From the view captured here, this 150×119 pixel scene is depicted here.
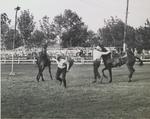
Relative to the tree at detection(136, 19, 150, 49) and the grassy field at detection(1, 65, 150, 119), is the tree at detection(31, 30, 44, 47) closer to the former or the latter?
the grassy field at detection(1, 65, 150, 119)

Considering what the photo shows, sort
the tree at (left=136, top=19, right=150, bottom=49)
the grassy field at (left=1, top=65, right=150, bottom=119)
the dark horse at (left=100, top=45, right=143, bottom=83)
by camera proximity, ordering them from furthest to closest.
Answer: the dark horse at (left=100, top=45, right=143, bottom=83) < the tree at (left=136, top=19, right=150, bottom=49) < the grassy field at (left=1, top=65, right=150, bottom=119)

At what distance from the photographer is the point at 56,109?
8.52 metres

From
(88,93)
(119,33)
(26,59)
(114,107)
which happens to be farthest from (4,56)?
(114,107)

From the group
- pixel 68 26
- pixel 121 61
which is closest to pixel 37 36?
pixel 121 61

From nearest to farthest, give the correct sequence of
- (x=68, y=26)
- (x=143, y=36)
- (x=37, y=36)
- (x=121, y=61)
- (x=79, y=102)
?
(x=79, y=102), (x=143, y=36), (x=68, y=26), (x=121, y=61), (x=37, y=36)

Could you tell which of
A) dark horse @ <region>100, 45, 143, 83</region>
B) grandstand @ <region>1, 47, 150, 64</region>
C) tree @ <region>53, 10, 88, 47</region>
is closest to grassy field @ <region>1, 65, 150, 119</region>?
dark horse @ <region>100, 45, 143, 83</region>

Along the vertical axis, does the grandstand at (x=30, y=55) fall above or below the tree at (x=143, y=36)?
below

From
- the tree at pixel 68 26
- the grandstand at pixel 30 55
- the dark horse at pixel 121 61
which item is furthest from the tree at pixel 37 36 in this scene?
the dark horse at pixel 121 61

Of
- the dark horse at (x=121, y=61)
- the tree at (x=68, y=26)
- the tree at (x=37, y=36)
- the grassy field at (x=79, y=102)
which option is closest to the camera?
the grassy field at (x=79, y=102)

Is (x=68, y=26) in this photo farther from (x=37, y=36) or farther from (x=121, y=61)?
(x=37, y=36)

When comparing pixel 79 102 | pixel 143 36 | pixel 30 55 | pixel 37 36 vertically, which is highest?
pixel 37 36

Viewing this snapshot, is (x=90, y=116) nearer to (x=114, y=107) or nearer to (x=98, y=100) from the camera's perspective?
(x=114, y=107)

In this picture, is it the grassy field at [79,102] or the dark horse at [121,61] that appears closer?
the grassy field at [79,102]

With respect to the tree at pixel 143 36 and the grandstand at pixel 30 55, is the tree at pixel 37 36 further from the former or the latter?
the tree at pixel 143 36
